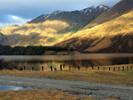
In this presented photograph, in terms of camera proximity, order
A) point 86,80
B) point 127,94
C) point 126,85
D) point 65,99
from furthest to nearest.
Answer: point 86,80
point 126,85
point 127,94
point 65,99

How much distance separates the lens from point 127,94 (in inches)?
1377

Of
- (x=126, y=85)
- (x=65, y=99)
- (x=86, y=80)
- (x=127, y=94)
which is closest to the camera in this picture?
(x=65, y=99)

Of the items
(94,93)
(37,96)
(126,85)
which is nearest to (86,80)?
(126,85)

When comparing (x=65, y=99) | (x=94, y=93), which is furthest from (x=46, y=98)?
(x=94, y=93)

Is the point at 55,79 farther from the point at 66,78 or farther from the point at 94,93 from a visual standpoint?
the point at 94,93

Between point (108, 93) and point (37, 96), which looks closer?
point (37, 96)

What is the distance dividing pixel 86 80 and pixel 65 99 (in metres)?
19.8

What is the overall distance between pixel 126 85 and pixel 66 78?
11924 millimetres

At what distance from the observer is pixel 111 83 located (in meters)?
46.5

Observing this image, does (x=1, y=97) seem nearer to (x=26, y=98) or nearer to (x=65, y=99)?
(x=26, y=98)

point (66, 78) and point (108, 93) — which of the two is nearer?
point (108, 93)

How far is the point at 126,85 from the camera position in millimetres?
43938

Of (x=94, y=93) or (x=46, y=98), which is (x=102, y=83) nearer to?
(x=94, y=93)

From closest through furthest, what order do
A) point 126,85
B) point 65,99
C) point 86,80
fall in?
point 65,99 < point 126,85 < point 86,80
